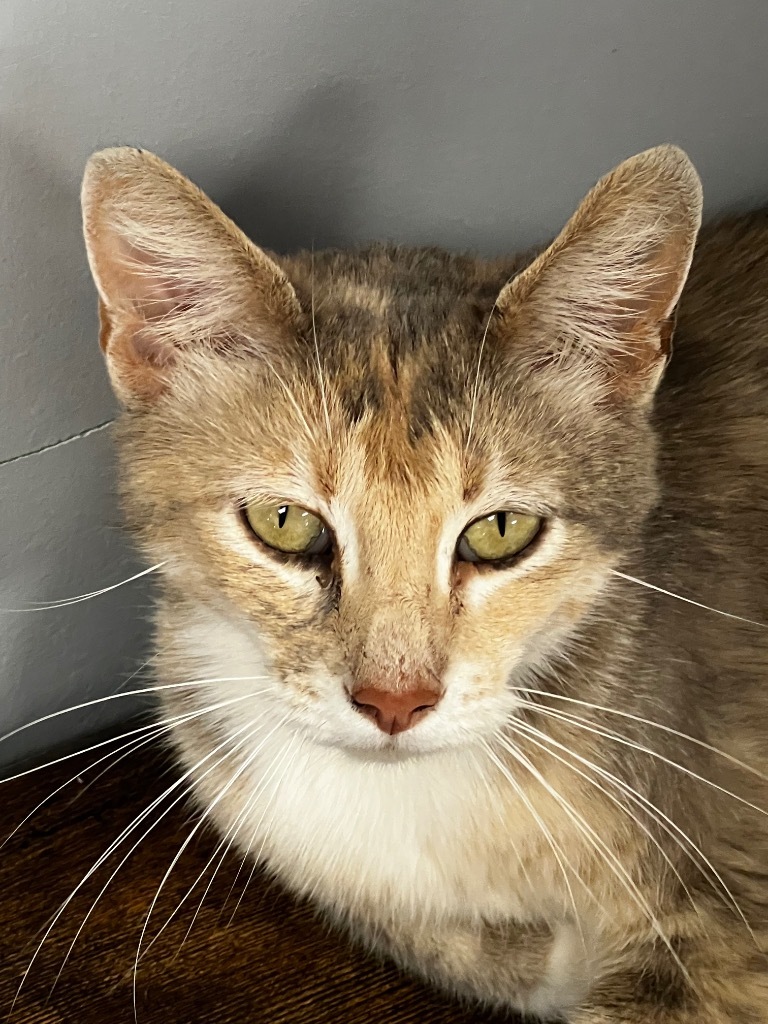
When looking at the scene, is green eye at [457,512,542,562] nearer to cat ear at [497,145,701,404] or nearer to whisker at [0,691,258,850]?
cat ear at [497,145,701,404]

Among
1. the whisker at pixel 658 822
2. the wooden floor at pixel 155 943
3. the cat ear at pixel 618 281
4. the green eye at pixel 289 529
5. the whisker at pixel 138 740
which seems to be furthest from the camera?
the wooden floor at pixel 155 943

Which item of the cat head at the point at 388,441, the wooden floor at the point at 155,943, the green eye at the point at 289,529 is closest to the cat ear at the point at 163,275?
the cat head at the point at 388,441

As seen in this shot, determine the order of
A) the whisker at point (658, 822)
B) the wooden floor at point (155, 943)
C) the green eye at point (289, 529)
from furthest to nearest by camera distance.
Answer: the wooden floor at point (155, 943) → the whisker at point (658, 822) → the green eye at point (289, 529)

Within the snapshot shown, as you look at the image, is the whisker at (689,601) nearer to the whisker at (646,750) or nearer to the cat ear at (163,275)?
the whisker at (646,750)

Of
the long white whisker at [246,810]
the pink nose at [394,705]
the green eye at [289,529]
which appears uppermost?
the green eye at [289,529]

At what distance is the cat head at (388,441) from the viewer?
92 cm

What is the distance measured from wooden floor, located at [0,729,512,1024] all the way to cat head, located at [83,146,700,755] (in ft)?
1.64

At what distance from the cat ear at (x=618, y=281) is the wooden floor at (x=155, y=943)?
824 mm

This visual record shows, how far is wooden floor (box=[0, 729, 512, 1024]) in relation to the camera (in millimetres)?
1294

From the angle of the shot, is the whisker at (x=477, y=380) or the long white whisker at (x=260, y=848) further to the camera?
the long white whisker at (x=260, y=848)

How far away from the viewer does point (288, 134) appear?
1.16m

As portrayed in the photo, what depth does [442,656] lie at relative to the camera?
92 centimetres

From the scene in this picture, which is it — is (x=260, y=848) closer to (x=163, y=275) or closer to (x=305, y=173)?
(x=163, y=275)

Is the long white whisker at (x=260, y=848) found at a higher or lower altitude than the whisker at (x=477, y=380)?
lower
